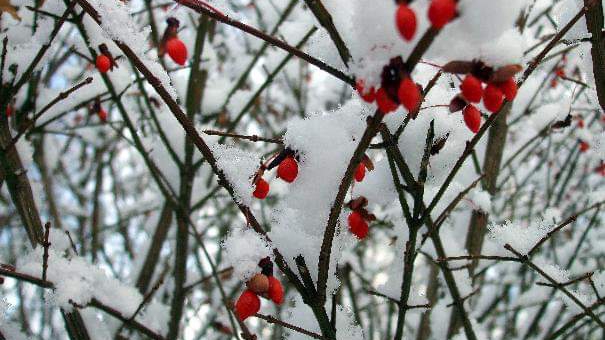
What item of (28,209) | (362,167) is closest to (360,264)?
(28,209)

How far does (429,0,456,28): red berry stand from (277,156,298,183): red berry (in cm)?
56

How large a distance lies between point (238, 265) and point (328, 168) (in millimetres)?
304

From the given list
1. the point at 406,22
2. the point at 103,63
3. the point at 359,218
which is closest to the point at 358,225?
the point at 359,218

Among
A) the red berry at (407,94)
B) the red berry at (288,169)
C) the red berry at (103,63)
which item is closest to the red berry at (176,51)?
the red berry at (103,63)

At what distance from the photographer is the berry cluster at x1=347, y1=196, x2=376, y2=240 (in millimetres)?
1337

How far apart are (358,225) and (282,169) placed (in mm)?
258

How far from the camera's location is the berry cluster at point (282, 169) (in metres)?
1.21

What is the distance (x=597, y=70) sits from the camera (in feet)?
4.91

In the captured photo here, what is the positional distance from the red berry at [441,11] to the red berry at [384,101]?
16cm

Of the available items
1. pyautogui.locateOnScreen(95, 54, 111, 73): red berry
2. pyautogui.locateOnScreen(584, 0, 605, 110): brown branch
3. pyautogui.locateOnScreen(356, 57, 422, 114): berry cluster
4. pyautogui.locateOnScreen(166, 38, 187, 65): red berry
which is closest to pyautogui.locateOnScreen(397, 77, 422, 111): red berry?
pyautogui.locateOnScreen(356, 57, 422, 114): berry cluster

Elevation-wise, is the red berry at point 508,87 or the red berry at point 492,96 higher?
the red berry at point 508,87

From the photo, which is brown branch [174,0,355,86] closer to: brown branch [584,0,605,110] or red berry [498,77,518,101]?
red berry [498,77,518,101]

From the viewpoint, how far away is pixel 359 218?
4.43ft

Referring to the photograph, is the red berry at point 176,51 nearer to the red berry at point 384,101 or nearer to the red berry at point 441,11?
the red berry at point 384,101
